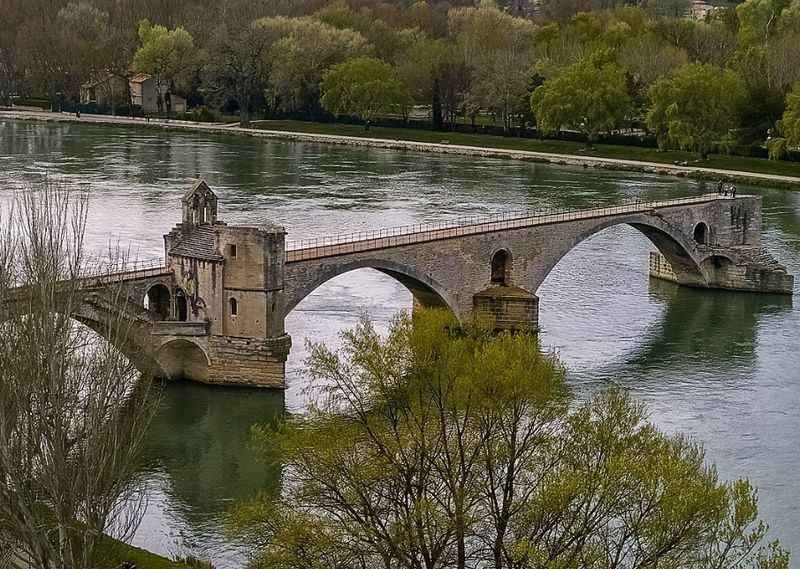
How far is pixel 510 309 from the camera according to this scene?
51469 mm

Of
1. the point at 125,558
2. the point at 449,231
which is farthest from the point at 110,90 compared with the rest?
the point at 125,558

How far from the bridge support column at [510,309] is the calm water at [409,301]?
0.81 m

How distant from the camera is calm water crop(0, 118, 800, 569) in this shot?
3656 centimetres

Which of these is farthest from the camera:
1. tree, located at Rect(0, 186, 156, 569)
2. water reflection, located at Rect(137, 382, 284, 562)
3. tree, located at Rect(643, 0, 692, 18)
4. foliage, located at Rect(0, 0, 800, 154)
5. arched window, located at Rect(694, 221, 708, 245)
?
tree, located at Rect(643, 0, 692, 18)

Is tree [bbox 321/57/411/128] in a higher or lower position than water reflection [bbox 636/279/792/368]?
higher

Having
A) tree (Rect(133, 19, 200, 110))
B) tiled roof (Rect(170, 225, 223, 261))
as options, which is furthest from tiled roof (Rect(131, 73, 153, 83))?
tiled roof (Rect(170, 225, 223, 261))

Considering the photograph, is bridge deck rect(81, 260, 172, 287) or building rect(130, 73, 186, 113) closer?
bridge deck rect(81, 260, 172, 287)

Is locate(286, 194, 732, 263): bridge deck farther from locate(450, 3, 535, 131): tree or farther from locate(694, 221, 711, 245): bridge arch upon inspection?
locate(450, 3, 535, 131): tree

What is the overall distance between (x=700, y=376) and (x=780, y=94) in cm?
5926

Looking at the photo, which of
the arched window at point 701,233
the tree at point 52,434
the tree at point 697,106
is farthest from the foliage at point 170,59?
the tree at point 52,434

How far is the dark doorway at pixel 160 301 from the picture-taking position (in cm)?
4359

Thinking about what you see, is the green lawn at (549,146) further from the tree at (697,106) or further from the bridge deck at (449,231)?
the bridge deck at (449,231)

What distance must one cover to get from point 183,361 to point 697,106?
211 feet

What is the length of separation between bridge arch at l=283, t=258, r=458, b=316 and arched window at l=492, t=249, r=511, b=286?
303 centimetres
